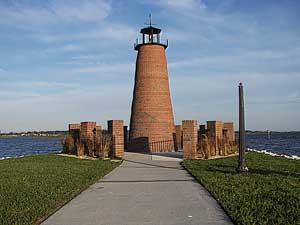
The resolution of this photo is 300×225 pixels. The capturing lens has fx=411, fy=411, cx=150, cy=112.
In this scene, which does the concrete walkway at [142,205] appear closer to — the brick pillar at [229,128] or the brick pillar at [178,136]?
the brick pillar at [229,128]

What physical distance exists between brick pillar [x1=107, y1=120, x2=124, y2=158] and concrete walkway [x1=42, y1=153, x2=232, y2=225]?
10.5 meters

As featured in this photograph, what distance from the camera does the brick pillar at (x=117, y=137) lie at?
74.1ft

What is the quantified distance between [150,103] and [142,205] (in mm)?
18359

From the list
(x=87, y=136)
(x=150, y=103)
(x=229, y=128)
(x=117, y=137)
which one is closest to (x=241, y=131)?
(x=117, y=137)

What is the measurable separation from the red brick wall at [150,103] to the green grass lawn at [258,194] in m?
13.1

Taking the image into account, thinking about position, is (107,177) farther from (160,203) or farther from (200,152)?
(200,152)

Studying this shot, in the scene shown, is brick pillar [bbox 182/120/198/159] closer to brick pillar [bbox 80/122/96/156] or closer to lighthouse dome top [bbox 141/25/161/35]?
brick pillar [bbox 80/122/96/156]

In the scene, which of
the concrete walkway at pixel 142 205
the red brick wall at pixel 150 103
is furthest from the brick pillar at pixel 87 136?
the concrete walkway at pixel 142 205

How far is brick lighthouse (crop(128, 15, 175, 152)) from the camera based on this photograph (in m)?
26.5

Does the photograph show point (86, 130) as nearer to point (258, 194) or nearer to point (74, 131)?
point (74, 131)

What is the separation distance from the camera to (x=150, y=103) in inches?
1040

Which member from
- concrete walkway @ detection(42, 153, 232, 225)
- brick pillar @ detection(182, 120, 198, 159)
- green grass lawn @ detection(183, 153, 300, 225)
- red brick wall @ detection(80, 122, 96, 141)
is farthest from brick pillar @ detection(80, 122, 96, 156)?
concrete walkway @ detection(42, 153, 232, 225)

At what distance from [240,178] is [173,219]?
5.39 metres

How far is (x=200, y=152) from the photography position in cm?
2197
